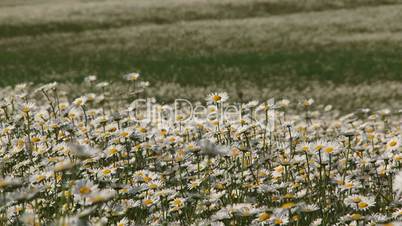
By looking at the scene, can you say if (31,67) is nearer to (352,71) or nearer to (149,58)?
(149,58)

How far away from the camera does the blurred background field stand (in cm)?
2083

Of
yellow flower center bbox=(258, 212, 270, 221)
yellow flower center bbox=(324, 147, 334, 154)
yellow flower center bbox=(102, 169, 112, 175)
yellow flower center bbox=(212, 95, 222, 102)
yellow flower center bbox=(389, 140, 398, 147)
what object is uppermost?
yellow flower center bbox=(212, 95, 222, 102)

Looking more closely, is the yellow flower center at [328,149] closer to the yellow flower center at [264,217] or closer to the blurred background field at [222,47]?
the yellow flower center at [264,217]

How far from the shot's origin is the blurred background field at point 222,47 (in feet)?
68.3

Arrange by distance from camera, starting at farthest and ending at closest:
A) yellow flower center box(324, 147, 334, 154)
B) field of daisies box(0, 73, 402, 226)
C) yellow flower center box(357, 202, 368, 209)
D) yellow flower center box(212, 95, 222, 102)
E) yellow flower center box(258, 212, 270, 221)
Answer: yellow flower center box(212, 95, 222, 102) → yellow flower center box(324, 147, 334, 154) → yellow flower center box(357, 202, 368, 209) → field of daisies box(0, 73, 402, 226) → yellow flower center box(258, 212, 270, 221)

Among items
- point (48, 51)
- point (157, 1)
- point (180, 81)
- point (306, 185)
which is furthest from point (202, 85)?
point (157, 1)

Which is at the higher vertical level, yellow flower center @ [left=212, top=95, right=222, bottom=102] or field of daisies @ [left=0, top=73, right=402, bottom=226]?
yellow flower center @ [left=212, top=95, right=222, bottom=102]

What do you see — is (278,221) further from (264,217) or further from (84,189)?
(84,189)

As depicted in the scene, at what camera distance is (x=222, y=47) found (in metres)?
29.0

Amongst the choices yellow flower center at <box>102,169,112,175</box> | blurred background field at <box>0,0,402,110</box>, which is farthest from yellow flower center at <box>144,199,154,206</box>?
blurred background field at <box>0,0,402,110</box>

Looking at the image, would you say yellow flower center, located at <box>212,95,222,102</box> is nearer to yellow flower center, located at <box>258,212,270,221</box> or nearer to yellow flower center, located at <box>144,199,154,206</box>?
yellow flower center, located at <box>144,199,154,206</box>

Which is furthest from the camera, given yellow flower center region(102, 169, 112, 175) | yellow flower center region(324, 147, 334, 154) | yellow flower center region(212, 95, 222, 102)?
yellow flower center region(212, 95, 222, 102)

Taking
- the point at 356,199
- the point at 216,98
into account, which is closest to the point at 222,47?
the point at 216,98

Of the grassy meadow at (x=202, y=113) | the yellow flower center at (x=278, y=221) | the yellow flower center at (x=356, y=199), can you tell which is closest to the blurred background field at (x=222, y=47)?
the grassy meadow at (x=202, y=113)
